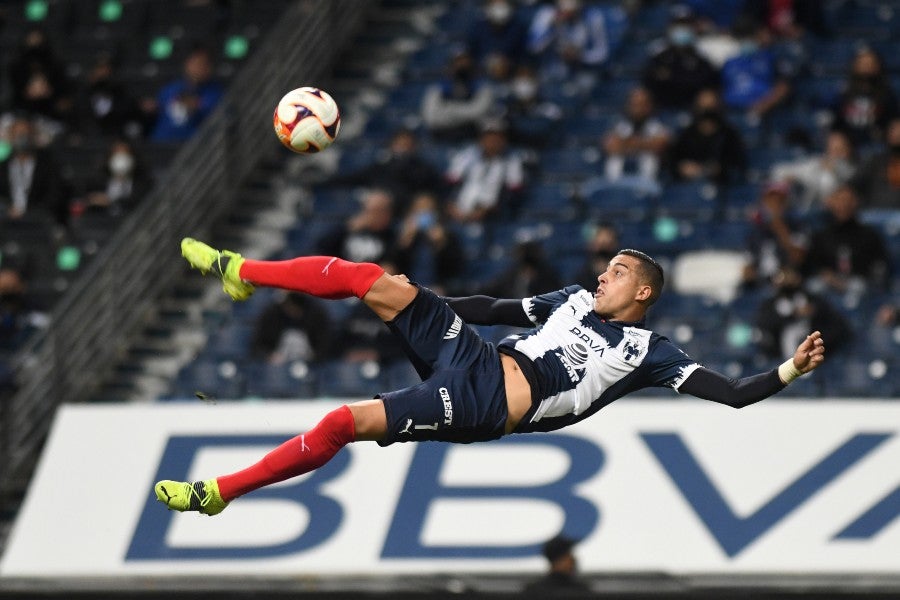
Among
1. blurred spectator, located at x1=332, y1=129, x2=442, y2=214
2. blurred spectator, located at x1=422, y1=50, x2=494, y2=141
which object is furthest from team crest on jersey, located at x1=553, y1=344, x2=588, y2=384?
blurred spectator, located at x1=422, y1=50, x2=494, y2=141

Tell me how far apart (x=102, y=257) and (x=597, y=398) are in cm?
761

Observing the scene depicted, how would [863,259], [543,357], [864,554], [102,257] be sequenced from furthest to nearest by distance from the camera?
[102,257], [863,259], [864,554], [543,357]

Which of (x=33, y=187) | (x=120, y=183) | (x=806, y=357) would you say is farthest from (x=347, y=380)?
(x=806, y=357)

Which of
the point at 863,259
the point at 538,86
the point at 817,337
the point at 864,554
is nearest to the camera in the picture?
the point at 817,337

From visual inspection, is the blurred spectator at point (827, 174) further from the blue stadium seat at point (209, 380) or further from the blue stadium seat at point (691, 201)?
the blue stadium seat at point (209, 380)

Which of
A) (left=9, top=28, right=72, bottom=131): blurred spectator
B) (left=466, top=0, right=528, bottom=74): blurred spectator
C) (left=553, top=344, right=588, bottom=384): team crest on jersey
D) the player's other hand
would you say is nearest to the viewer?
the player's other hand

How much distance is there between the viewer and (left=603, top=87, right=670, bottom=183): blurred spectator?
17.2m

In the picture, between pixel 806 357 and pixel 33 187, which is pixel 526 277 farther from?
pixel 806 357

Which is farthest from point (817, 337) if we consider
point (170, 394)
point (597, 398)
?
point (170, 394)

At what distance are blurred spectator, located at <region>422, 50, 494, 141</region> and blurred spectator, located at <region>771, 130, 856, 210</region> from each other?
3159 mm

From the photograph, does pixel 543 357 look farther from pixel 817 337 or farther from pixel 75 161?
pixel 75 161

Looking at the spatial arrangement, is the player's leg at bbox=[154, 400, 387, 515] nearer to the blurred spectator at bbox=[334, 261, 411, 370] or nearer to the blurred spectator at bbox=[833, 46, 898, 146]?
the blurred spectator at bbox=[334, 261, 411, 370]

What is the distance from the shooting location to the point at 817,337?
988 centimetres

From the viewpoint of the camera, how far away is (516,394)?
1053cm
